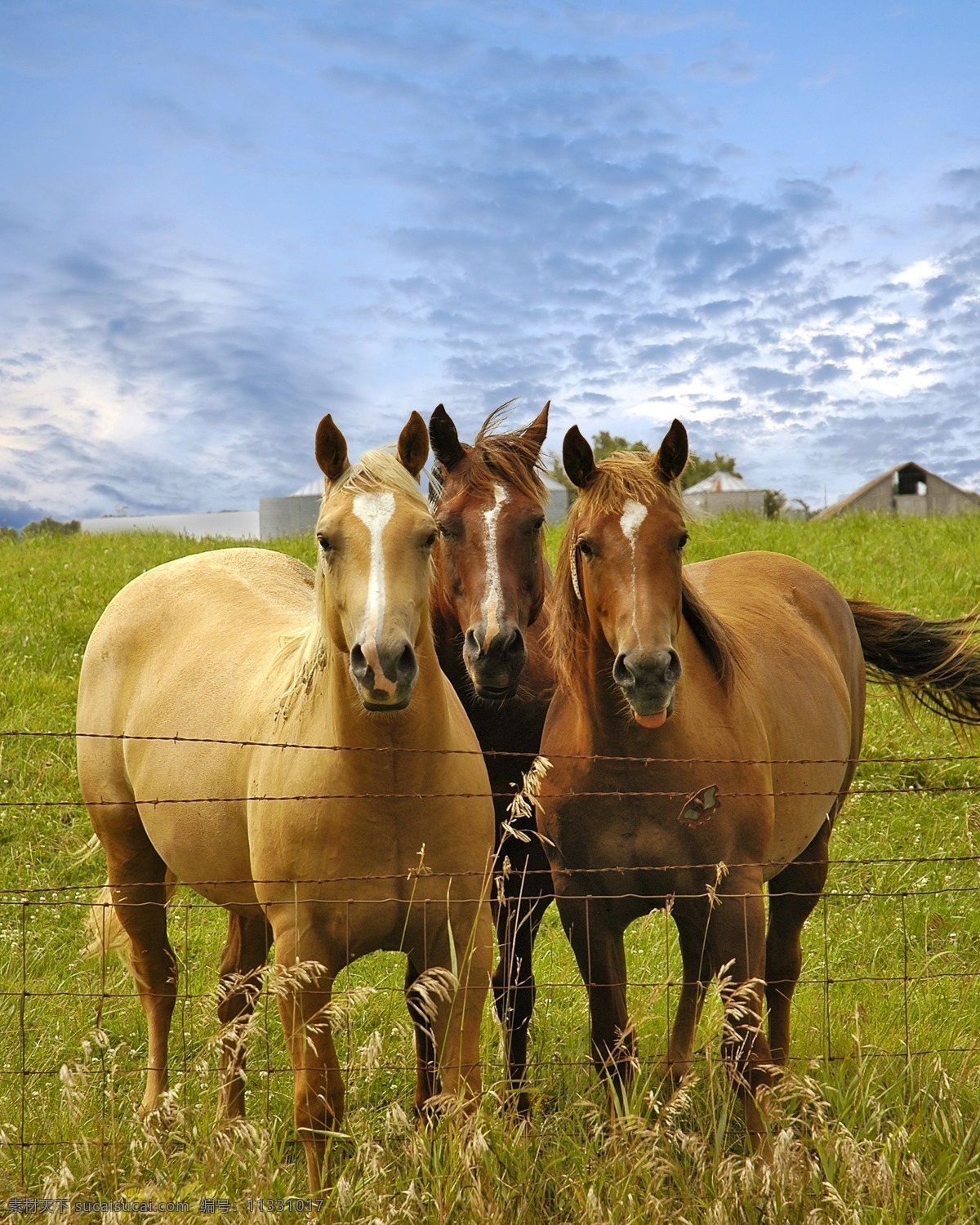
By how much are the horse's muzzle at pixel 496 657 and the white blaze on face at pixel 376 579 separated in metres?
0.72

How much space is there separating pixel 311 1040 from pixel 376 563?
1.29 meters

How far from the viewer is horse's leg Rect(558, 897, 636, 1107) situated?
11.0ft

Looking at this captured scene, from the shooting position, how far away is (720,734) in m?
3.42

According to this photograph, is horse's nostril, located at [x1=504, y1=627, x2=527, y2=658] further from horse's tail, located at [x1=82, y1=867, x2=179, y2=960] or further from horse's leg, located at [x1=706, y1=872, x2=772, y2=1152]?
horse's tail, located at [x1=82, y1=867, x2=179, y2=960]

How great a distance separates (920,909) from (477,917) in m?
4.05

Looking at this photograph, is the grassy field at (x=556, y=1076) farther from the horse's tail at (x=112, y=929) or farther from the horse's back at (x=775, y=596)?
the horse's back at (x=775, y=596)

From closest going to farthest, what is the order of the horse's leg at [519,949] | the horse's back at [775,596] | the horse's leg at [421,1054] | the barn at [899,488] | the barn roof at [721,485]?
the horse's leg at [421,1054], the horse's leg at [519,949], the horse's back at [775,596], the barn roof at [721,485], the barn at [899,488]

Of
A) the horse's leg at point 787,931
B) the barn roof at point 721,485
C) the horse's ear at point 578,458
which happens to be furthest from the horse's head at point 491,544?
the barn roof at point 721,485

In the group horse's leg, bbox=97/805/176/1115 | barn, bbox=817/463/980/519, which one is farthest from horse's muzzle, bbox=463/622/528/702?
barn, bbox=817/463/980/519

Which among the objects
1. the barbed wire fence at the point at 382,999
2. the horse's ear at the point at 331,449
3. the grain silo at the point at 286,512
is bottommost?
the barbed wire fence at the point at 382,999

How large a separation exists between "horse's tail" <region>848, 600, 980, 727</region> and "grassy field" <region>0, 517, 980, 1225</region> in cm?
70

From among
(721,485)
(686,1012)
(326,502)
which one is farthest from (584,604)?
(721,485)

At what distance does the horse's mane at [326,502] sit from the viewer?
2.94 meters

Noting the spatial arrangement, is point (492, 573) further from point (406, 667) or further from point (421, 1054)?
point (421, 1054)
